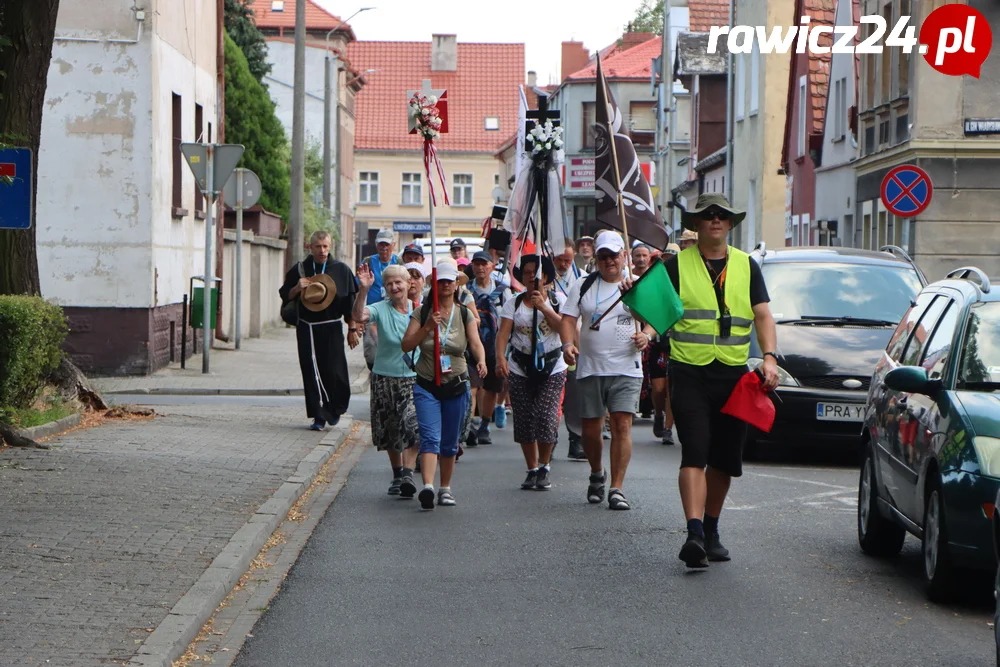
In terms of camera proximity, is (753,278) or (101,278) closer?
(753,278)

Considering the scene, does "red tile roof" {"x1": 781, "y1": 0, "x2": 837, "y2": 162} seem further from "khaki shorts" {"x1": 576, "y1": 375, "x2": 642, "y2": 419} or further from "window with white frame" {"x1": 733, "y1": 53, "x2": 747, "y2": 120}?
"khaki shorts" {"x1": 576, "y1": 375, "x2": 642, "y2": 419}

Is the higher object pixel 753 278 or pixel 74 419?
pixel 753 278

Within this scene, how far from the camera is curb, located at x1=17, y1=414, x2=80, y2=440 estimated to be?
1353 centimetres

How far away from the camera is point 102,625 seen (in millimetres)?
6820

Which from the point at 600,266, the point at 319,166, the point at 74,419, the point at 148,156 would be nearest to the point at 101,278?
the point at 148,156

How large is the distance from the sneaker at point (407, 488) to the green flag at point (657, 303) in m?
3.36

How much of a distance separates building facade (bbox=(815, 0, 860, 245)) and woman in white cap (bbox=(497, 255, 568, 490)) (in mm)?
23111

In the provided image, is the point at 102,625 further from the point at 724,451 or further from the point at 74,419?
the point at 74,419

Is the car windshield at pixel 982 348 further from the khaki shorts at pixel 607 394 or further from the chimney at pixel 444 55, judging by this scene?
the chimney at pixel 444 55

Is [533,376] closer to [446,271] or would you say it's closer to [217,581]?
[446,271]

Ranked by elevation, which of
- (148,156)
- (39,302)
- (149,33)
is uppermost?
(149,33)

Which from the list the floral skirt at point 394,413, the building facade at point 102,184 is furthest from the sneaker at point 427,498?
the building facade at point 102,184

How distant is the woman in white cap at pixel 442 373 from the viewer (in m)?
11.1

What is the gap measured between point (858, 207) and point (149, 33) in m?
16.7
